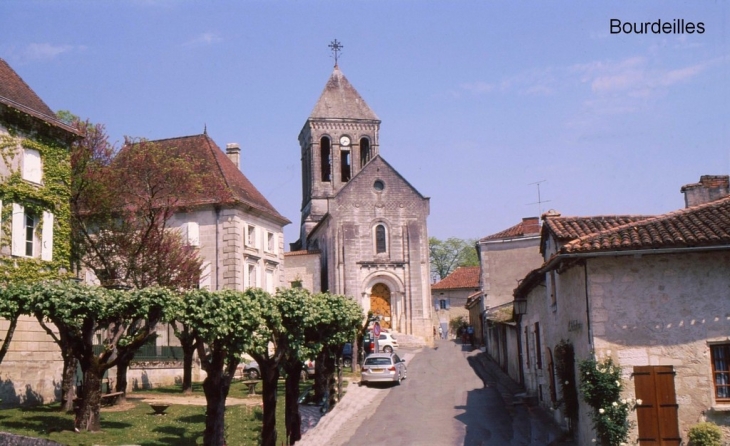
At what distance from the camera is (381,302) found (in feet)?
171

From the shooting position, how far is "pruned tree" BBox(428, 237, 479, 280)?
90562 millimetres

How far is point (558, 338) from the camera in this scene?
63.0 ft

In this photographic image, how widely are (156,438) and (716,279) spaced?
13.0m

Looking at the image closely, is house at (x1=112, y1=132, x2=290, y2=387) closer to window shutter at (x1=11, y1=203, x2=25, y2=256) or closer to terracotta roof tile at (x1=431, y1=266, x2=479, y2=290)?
window shutter at (x1=11, y1=203, x2=25, y2=256)

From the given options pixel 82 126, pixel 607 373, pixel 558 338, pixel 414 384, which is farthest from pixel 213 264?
pixel 607 373

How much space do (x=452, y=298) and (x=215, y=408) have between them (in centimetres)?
5196

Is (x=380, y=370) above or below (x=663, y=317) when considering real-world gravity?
below

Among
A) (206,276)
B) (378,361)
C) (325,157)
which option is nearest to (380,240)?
(325,157)

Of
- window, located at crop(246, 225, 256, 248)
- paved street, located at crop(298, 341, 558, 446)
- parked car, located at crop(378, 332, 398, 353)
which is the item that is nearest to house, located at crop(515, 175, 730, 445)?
paved street, located at crop(298, 341, 558, 446)

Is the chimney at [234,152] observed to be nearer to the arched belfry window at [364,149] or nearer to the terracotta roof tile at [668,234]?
the arched belfry window at [364,149]

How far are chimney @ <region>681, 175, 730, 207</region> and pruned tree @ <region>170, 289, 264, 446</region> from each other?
1132 cm

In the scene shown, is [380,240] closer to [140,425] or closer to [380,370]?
[380,370]

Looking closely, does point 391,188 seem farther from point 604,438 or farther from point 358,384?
point 604,438

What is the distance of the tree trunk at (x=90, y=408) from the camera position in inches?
741
